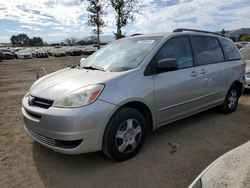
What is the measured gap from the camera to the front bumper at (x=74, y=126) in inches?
124

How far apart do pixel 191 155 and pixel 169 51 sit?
1.62 metres

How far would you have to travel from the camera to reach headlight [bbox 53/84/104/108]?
3.22 m

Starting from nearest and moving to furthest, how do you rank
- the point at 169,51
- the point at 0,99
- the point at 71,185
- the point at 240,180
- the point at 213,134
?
the point at 240,180 → the point at 71,185 → the point at 169,51 → the point at 213,134 → the point at 0,99

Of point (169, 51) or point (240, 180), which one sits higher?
point (169, 51)

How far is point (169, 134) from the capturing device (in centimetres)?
463

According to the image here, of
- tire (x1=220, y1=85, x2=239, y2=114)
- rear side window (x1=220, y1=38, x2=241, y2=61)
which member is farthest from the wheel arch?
rear side window (x1=220, y1=38, x2=241, y2=61)

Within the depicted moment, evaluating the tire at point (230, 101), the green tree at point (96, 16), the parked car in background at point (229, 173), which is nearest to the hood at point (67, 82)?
the parked car in background at point (229, 173)

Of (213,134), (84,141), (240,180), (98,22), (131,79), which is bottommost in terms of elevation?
(213,134)

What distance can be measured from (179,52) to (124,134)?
1.78 meters

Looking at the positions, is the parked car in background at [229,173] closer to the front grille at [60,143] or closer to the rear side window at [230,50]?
the front grille at [60,143]

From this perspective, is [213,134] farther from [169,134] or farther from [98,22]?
[98,22]

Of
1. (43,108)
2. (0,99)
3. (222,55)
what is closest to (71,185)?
(43,108)

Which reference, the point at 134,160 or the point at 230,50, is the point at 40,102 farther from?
the point at 230,50

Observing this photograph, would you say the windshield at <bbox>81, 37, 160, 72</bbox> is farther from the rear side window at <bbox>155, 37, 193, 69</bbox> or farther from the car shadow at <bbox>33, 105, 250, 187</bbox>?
the car shadow at <bbox>33, 105, 250, 187</bbox>
